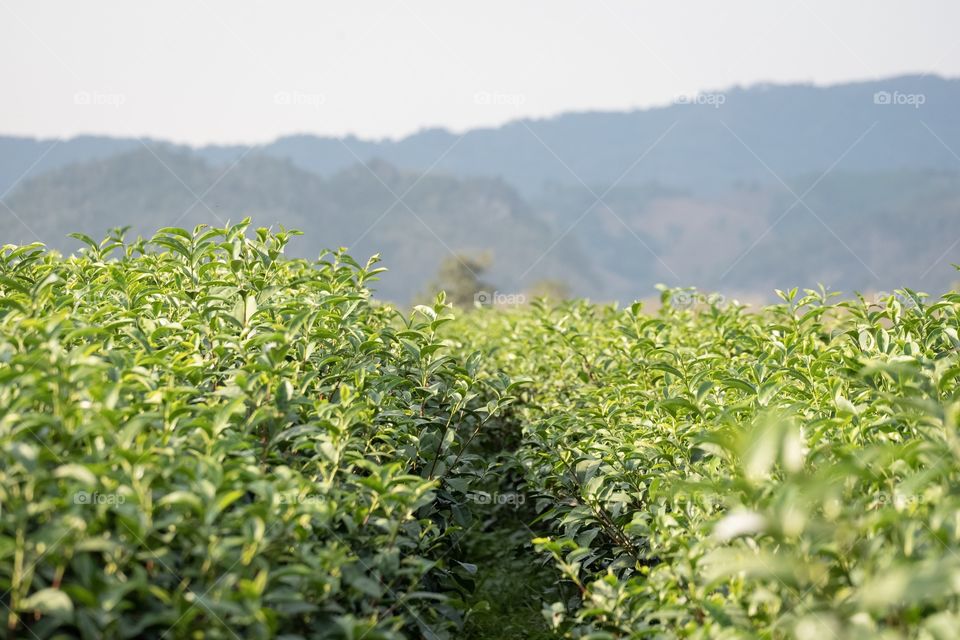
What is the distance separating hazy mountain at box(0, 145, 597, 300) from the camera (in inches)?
4781

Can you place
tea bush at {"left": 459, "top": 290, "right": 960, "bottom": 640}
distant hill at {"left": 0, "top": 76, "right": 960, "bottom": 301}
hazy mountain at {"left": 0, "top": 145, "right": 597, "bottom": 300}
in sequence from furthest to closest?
distant hill at {"left": 0, "top": 76, "right": 960, "bottom": 301} → hazy mountain at {"left": 0, "top": 145, "right": 597, "bottom": 300} → tea bush at {"left": 459, "top": 290, "right": 960, "bottom": 640}

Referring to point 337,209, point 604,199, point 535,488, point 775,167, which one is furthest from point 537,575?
point 775,167

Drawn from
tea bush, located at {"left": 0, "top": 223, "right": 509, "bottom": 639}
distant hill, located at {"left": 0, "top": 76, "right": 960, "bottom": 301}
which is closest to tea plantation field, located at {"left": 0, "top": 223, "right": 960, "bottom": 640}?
tea bush, located at {"left": 0, "top": 223, "right": 509, "bottom": 639}

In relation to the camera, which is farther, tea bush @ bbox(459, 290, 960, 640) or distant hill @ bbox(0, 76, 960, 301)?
distant hill @ bbox(0, 76, 960, 301)

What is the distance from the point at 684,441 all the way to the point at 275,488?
1563mm

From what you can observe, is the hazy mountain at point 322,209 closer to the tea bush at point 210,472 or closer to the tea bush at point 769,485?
the tea bush at point 769,485

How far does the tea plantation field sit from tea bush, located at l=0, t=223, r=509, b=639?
0.03ft

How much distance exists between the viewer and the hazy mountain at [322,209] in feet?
398

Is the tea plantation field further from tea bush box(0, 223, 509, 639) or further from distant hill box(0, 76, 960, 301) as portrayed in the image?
distant hill box(0, 76, 960, 301)

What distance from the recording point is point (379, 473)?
2438mm

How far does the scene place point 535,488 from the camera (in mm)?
3805

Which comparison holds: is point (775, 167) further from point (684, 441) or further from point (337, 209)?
point (684, 441)

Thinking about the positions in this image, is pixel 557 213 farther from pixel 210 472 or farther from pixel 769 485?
pixel 210 472

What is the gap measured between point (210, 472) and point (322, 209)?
143m
